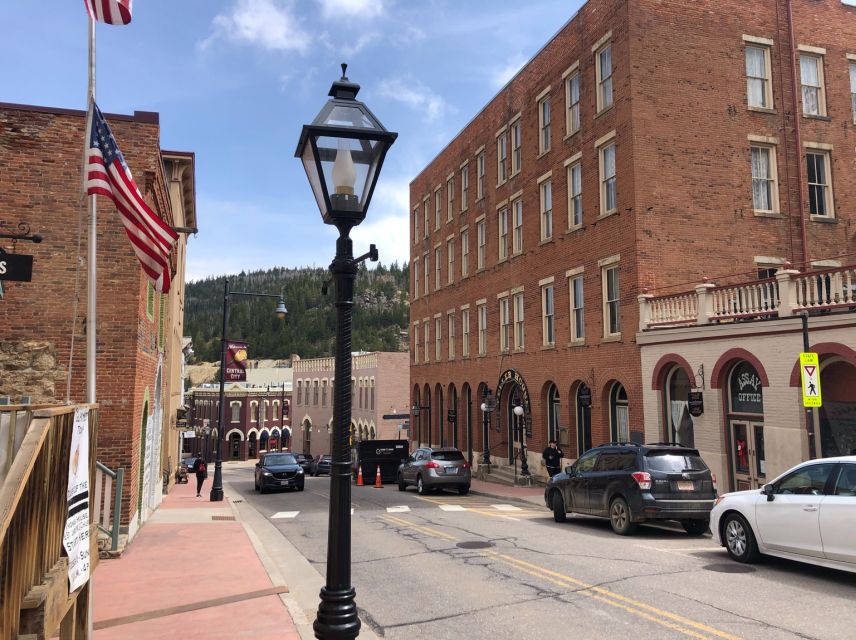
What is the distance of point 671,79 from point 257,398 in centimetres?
7585

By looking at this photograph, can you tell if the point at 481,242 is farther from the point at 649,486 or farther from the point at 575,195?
the point at 649,486

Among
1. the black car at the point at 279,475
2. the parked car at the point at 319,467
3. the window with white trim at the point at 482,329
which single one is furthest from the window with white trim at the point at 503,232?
the parked car at the point at 319,467

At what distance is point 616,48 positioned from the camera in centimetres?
2336

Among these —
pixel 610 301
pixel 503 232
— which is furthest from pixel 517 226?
pixel 610 301

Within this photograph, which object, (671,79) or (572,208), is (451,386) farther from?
(671,79)

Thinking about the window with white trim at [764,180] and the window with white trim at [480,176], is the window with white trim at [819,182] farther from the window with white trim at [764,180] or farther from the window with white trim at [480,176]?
the window with white trim at [480,176]

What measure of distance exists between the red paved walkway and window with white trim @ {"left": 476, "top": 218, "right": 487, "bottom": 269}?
2153cm

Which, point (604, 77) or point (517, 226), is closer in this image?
point (604, 77)

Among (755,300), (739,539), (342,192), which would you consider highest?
(755,300)

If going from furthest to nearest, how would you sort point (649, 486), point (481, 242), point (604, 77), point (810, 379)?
point (481, 242)
point (604, 77)
point (810, 379)
point (649, 486)

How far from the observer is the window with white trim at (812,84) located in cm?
2406

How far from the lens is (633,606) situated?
27.3 feet

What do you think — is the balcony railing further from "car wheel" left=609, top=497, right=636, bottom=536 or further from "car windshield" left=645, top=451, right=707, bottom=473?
"car wheel" left=609, top=497, right=636, bottom=536

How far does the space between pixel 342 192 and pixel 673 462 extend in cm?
1037
